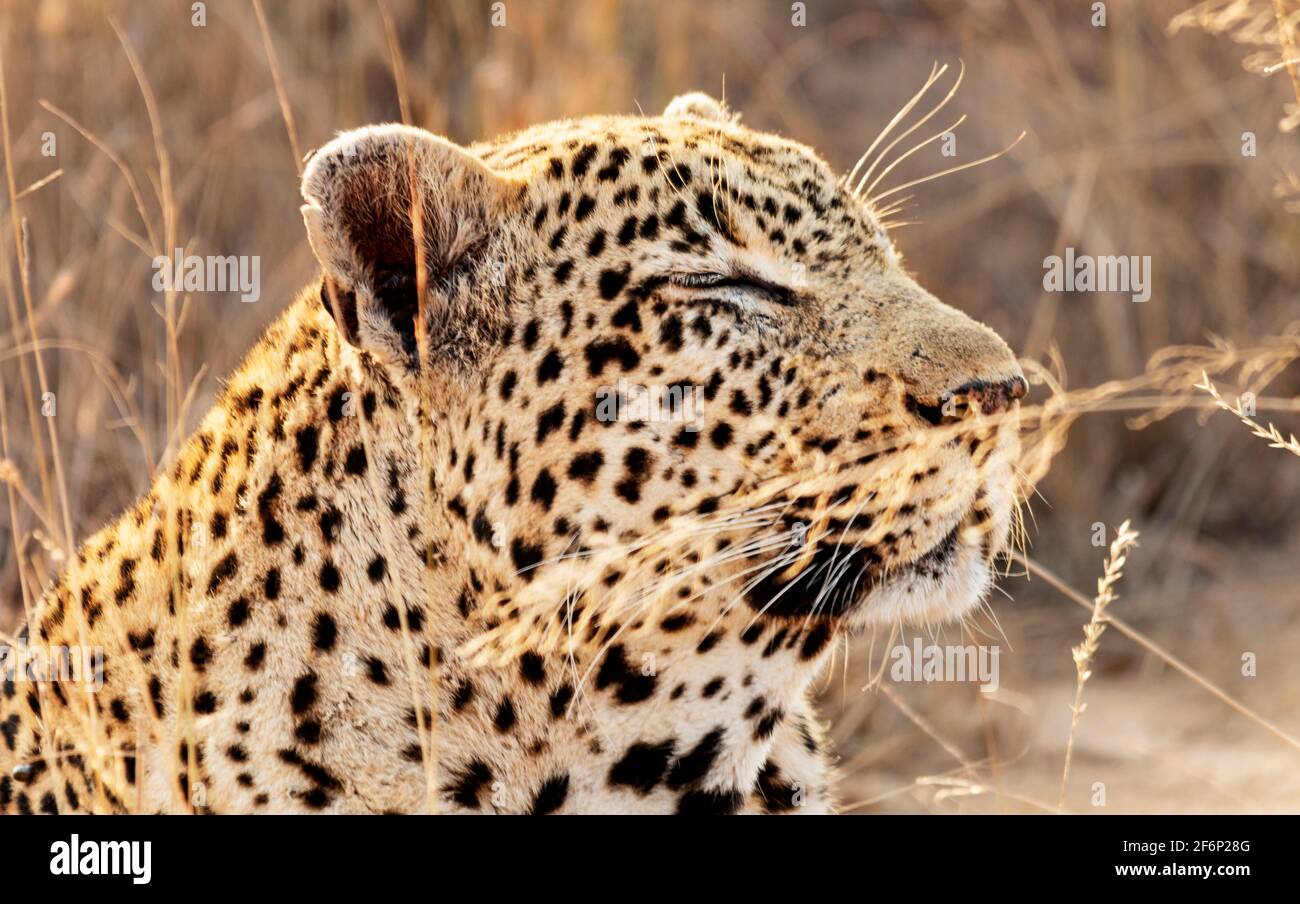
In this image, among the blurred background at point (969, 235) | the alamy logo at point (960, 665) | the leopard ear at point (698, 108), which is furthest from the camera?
the blurred background at point (969, 235)

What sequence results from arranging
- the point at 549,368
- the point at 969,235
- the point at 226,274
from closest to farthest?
the point at 549,368 → the point at 226,274 → the point at 969,235

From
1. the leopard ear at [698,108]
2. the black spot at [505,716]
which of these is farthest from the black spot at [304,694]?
the leopard ear at [698,108]

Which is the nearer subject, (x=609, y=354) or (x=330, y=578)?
(x=330, y=578)

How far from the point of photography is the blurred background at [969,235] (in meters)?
6.44

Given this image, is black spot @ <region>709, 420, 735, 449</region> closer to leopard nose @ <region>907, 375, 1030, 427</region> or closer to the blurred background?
leopard nose @ <region>907, 375, 1030, 427</region>

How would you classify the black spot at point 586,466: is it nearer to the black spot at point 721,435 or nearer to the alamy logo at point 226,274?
the black spot at point 721,435

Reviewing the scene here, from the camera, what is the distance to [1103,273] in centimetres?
741

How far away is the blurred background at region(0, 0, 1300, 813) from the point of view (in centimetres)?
644

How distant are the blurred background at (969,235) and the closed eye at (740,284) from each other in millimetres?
2933

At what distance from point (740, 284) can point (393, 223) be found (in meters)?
0.70

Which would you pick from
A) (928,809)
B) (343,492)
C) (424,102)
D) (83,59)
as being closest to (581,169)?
(343,492)
